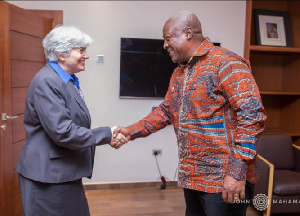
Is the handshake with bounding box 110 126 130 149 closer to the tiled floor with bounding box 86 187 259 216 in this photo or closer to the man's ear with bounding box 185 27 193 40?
the man's ear with bounding box 185 27 193 40

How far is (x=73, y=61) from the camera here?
158cm

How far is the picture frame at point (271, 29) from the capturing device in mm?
3479

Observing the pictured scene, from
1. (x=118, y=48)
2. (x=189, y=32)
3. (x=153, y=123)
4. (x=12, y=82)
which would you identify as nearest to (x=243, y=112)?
(x=189, y=32)

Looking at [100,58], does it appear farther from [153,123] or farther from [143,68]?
[153,123]

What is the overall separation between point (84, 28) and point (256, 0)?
2.11m

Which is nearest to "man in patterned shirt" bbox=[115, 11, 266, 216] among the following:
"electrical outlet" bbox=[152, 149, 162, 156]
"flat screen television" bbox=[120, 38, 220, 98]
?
"flat screen television" bbox=[120, 38, 220, 98]

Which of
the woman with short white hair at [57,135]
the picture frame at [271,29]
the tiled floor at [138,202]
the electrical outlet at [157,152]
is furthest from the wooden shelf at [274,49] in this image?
the woman with short white hair at [57,135]

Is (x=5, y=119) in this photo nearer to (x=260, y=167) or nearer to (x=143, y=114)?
(x=143, y=114)

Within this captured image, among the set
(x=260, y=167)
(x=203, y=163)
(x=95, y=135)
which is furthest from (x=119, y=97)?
(x=203, y=163)

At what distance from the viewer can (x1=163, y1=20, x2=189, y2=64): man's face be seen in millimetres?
1463

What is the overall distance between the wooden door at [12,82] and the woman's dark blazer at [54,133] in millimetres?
1086

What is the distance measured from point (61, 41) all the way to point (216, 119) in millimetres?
871

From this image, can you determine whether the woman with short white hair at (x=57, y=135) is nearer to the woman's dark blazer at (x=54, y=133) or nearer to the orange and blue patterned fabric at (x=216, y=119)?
the woman's dark blazer at (x=54, y=133)

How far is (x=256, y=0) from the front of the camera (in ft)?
11.9
